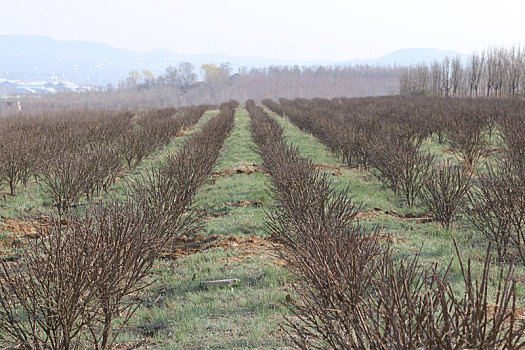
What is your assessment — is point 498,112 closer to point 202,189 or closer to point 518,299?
point 202,189

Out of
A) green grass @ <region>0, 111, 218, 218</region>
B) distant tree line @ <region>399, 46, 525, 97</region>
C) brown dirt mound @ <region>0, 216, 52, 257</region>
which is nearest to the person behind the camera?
brown dirt mound @ <region>0, 216, 52, 257</region>

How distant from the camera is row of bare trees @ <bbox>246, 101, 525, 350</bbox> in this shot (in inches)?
76.3

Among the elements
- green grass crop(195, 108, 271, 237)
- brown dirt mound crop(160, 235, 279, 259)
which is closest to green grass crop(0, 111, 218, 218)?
green grass crop(195, 108, 271, 237)

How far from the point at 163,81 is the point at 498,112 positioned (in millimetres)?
119744

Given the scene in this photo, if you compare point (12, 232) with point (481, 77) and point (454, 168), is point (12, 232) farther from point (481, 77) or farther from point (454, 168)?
point (481, 77)

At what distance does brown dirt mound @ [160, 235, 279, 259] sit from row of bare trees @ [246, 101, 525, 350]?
0.90 m

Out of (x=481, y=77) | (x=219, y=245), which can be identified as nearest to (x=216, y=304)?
(x=219, y=245)

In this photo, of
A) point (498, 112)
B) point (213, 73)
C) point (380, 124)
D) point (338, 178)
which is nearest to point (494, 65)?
point (498, 112)

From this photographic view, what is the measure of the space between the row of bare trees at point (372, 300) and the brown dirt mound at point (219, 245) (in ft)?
2.94

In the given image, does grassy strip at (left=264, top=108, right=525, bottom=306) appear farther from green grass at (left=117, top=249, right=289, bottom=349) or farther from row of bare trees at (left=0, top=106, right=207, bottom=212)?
row of bare trees at (left=0, top=106, right=207, bottom=212)

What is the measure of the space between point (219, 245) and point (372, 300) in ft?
15.5

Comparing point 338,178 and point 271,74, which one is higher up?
point 271,74

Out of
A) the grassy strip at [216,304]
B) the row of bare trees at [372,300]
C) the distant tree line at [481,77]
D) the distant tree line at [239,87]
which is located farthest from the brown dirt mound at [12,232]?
the distant tree line at [239,87]

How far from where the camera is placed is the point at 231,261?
6.14m
